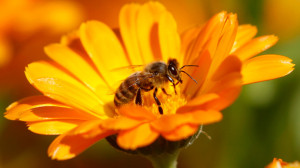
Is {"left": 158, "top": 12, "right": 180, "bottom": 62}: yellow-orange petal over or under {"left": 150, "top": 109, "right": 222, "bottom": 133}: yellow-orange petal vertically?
under

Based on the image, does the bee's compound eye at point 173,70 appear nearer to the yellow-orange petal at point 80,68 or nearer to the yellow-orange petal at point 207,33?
the yellow-orange petal at point 207,33

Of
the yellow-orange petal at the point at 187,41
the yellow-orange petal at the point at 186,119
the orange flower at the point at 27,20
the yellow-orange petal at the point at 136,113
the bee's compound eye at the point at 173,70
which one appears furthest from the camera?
the orange flower at the point at 27,20

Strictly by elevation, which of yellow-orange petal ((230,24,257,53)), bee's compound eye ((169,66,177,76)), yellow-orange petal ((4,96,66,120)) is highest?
yellow-orange petal ((4,96,66,120))

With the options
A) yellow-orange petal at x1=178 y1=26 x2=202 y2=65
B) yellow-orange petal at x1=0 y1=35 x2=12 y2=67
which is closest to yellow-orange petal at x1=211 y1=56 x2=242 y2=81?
yellow-orange petal at x1=178 y1=26 x2=202 y2=65

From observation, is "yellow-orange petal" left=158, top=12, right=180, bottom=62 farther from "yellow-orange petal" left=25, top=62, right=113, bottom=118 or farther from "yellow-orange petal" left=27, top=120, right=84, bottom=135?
"yellow-orange petal" left=27, top=120, right=84, bottom=135

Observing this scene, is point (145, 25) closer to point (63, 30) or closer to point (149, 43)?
point (149, 43)

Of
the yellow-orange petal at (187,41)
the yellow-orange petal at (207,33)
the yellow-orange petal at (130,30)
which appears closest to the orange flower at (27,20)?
the yellow-orange petal at (130,30)

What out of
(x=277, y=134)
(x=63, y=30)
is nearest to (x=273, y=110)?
(x=277, y=134)
